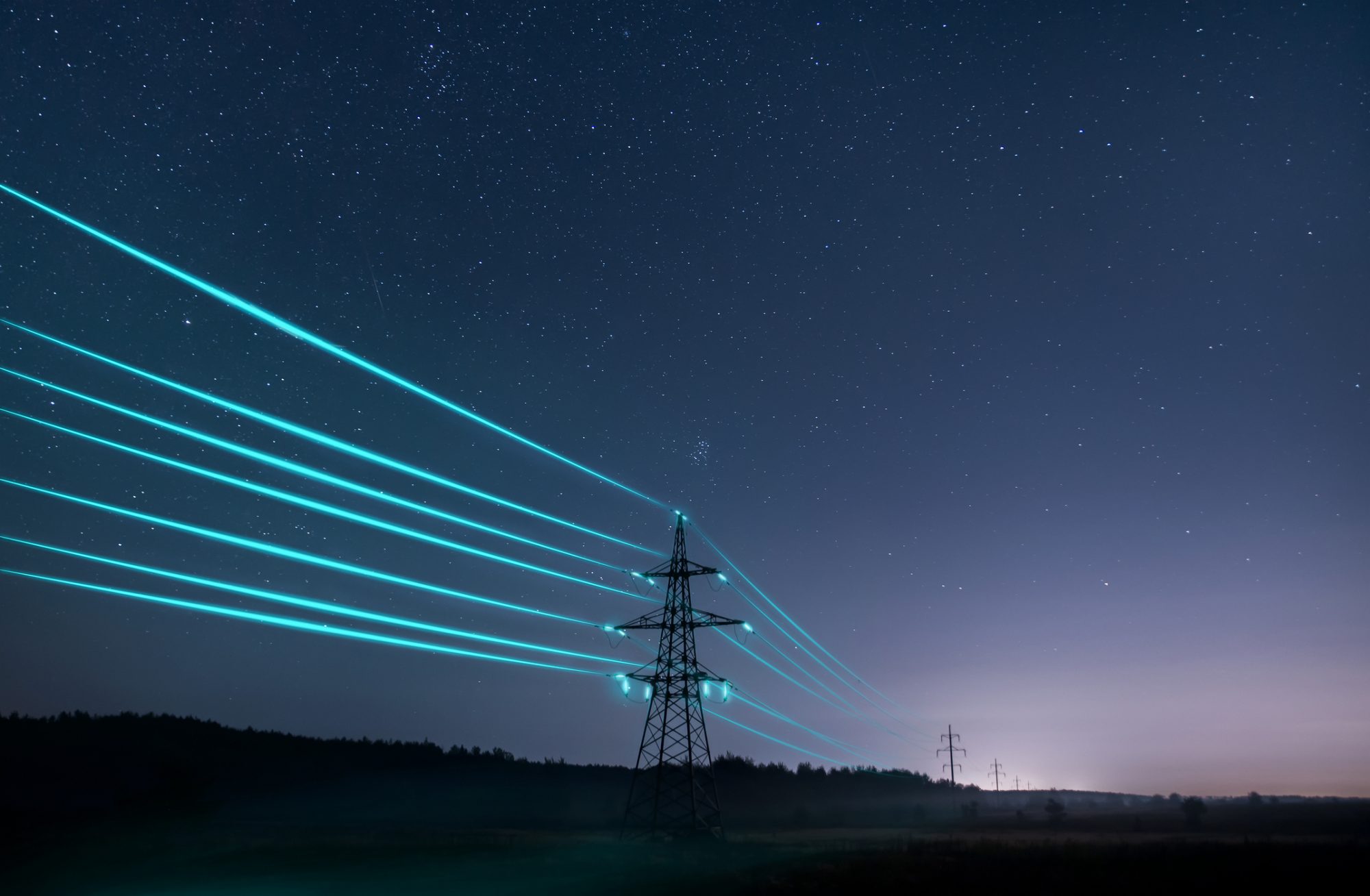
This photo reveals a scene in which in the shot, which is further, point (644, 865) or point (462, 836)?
point (462, 836)

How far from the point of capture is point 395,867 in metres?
35.0

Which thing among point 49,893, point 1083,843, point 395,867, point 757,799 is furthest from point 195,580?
point 757,799

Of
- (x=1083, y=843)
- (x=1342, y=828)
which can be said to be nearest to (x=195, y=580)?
(x=1083, y=843)

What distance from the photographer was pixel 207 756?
Result: 94938 millimetres

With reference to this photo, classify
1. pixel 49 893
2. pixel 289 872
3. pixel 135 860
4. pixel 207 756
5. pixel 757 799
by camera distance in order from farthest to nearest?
pixel 757 799
pixel 207 756
pixel 135 860
pixel 289 872
pixel 49 893

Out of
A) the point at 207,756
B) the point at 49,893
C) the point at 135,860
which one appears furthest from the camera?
the point at 207,756

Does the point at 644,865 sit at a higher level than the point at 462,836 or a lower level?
higher

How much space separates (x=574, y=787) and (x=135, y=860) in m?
78.8

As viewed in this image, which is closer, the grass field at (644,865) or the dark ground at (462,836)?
the grass field at (644,865)

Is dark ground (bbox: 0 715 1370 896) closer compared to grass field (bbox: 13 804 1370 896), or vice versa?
grass field (bbox: 13 804 1370 896)

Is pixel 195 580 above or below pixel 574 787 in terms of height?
above

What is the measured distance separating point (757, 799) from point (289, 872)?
94449 mm

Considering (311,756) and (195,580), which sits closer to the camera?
(195,580)

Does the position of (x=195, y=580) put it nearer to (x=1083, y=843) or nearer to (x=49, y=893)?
(x=49, y=893)
